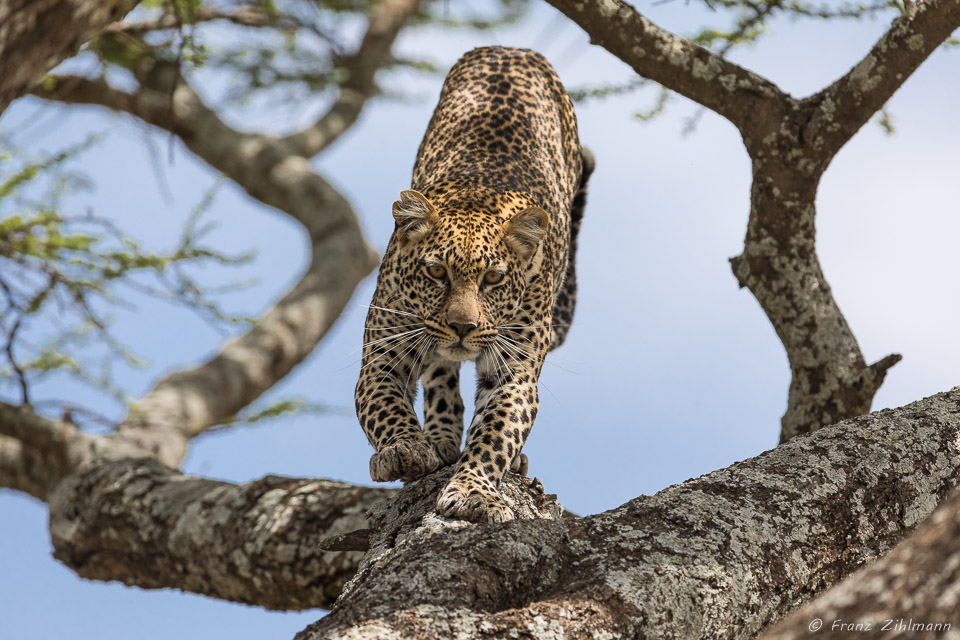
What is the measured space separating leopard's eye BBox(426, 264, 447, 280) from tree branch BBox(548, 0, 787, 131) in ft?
6.38

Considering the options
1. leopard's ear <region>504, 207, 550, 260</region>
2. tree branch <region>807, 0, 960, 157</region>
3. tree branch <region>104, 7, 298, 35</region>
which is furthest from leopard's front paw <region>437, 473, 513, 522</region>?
tree branch <region>104, 7, 298, 35</region>

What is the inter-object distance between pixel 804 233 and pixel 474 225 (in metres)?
2.38

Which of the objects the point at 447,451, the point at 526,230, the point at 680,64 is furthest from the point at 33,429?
the point at 680,64

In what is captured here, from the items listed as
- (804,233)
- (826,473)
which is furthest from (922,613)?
(804,233)

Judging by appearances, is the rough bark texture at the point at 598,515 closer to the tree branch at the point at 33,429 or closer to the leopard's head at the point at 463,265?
the tree branch at the point at 33,429

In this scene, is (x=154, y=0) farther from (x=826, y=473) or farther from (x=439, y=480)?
(x=826, y=473)

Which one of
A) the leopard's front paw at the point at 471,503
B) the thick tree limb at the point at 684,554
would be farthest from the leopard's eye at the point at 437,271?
the thick tree limb at the point at 684,554

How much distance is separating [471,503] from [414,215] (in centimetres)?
183

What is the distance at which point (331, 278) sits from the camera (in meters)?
12.4

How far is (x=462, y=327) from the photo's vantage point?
5570 mm

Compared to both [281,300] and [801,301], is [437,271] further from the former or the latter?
[281,300]

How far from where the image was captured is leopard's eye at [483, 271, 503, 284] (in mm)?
5766

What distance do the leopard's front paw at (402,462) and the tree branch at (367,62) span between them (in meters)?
10.8

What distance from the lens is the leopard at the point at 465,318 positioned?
5.42 metres
